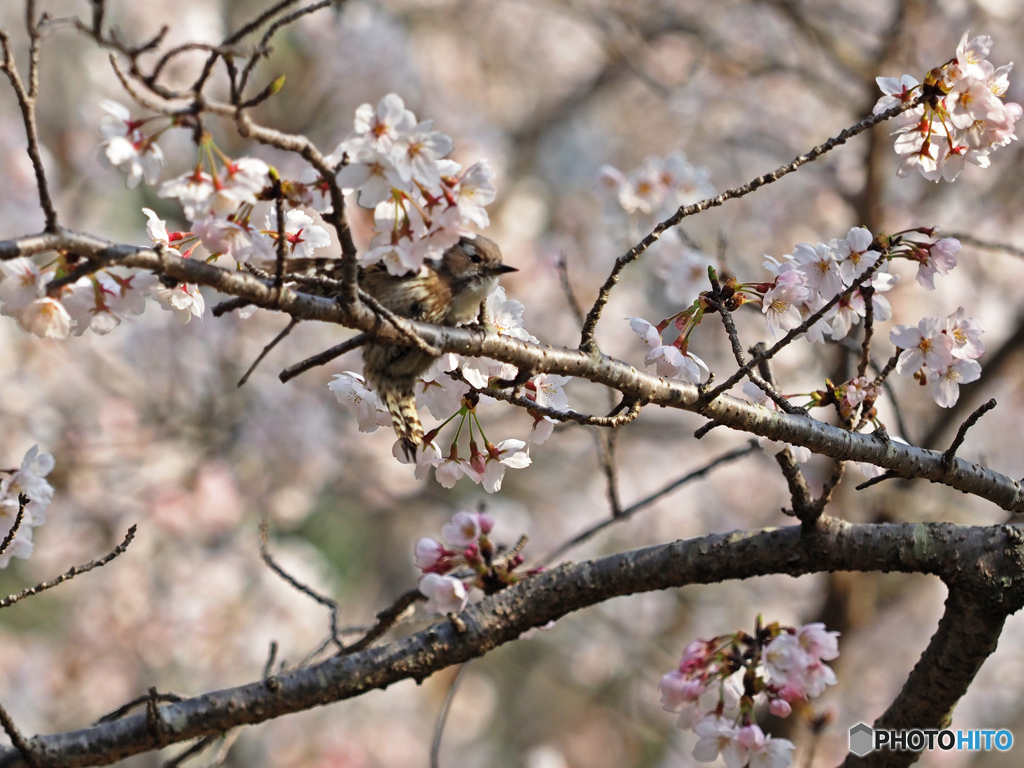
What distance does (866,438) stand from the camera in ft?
5.30

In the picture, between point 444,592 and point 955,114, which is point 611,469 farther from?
point 955,114

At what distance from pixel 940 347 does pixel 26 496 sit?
1.84 meters

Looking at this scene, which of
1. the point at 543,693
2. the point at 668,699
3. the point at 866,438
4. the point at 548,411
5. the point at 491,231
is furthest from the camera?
the point at 543,693

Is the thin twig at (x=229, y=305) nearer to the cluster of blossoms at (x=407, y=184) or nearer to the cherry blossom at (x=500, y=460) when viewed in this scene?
the cluster of blossoms at (x=407, y=184)

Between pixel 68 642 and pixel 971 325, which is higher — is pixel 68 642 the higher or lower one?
the higher one

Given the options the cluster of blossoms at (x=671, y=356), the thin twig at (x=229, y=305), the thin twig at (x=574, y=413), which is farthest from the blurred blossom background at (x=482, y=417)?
the thin twig at (x=229, y=305)

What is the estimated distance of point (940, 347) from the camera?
1722 millimetres

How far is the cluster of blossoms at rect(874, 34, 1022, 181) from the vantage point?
5.20ft

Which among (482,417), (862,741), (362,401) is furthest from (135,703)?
(482,417)

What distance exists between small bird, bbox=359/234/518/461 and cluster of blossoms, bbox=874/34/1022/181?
2.89 feet

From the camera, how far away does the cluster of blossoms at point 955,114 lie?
1.59 metres

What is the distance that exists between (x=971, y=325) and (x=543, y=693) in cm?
875

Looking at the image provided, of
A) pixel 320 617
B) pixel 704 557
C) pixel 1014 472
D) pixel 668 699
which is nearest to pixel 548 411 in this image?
pixel 704 557

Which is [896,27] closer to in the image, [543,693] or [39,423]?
[39,423]
